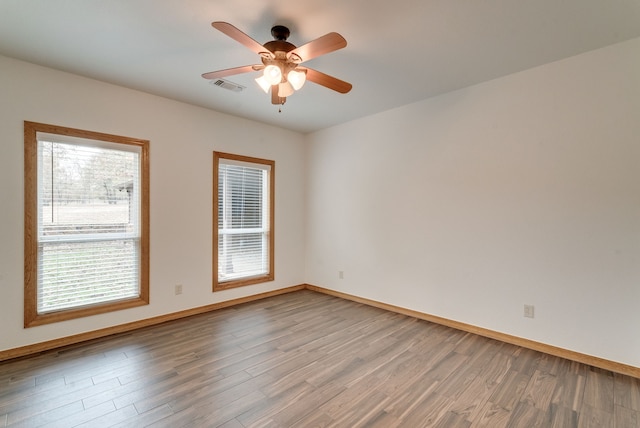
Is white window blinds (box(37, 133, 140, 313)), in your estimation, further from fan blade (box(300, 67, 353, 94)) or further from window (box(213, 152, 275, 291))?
fan blade (box(300, 67, 353, 94))

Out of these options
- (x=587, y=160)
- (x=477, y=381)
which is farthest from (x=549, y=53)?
(x=477, y=381)

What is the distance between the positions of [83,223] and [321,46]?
9.94 ft

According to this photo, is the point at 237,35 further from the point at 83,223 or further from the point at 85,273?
the point at 85,273

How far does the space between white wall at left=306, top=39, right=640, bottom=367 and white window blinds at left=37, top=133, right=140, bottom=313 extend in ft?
9.88

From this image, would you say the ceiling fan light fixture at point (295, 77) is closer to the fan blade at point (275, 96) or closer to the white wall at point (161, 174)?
the fan blade at point (275, 96)

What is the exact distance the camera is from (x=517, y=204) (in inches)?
119

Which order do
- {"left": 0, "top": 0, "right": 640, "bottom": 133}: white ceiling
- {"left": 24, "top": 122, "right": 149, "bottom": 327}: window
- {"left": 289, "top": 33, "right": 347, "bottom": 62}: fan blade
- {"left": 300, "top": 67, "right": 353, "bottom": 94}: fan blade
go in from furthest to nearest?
{"left": 24, "top": 122, "right": 149, "bottom": 327}: window, {"left": 300, "top": 67, "right": 353, "bottom": 94}: fan blade, {"left": 0, "top": 0, "right": 640, "bottom": 133}: white ceiling, {"left": 289, "top": 33, "right": 347, "bottom": 62}: fan blade

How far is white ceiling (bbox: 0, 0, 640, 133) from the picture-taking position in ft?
6.68

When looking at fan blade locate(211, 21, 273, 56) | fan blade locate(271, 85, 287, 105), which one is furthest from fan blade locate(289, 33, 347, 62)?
fan blade locate(271, 85, 287, 105)

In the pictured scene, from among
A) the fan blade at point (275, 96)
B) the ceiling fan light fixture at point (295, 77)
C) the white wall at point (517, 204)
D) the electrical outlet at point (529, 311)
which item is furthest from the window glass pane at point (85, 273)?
the electrical outlet at point (529, 311)

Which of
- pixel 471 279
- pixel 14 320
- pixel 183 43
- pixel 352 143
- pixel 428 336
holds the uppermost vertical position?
pixel 183 43

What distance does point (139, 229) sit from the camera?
11.4 feet

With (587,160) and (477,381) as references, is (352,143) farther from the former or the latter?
(477,381)

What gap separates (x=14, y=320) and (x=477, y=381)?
413cm
